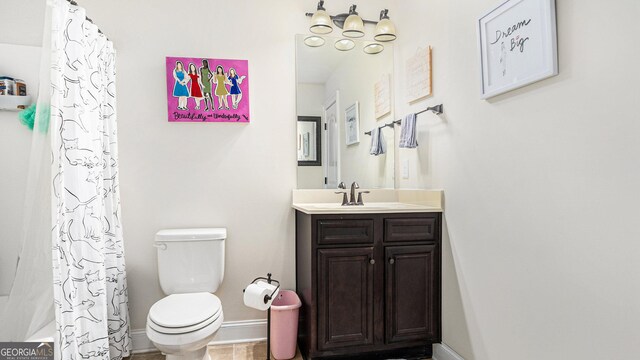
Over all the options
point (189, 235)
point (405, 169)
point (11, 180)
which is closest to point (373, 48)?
point (405, 169)

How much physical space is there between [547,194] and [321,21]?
184 centimetres

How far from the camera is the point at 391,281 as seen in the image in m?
2.06

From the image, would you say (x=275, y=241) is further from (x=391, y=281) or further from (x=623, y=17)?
(x=623, y=17)

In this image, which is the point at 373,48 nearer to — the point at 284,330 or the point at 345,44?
the point at 345,44

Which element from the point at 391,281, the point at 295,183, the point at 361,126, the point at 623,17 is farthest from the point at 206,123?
the point at 623,17

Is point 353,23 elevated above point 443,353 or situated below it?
above

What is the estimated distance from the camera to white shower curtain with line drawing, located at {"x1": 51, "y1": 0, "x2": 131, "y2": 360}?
5.00 ft

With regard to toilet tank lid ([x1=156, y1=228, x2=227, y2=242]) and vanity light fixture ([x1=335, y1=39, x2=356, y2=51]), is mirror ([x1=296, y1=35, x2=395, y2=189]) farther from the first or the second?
toilet tank lid ([x1=156, y1=228, x2=227, y2=242])

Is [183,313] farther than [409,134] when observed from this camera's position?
No

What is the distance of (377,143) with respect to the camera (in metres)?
2.66

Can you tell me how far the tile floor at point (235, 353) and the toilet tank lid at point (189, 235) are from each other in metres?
0.78

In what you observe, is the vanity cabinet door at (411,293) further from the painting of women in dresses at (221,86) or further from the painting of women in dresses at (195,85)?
the painting of women in dresses at (195,85)

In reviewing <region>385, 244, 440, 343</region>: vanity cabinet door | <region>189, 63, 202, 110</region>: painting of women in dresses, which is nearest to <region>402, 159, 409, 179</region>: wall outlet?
<region>385, 244, 440, 343</region>: vanity cabinet door

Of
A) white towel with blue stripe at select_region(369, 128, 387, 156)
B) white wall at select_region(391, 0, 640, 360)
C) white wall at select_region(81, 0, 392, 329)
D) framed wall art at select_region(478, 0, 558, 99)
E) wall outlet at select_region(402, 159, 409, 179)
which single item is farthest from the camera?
white towel with blue stripe at select_region(369, 128, 387, 156)
